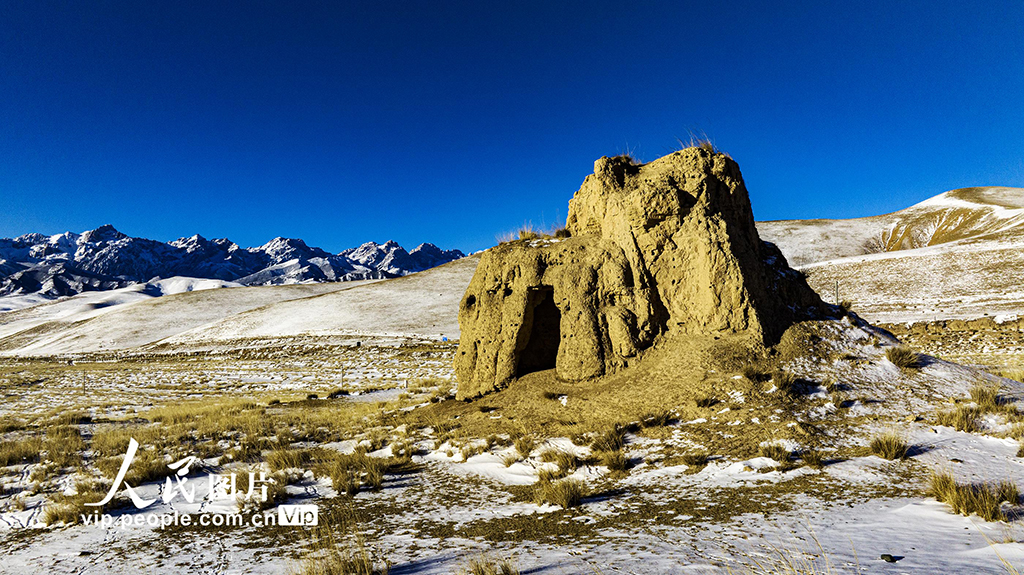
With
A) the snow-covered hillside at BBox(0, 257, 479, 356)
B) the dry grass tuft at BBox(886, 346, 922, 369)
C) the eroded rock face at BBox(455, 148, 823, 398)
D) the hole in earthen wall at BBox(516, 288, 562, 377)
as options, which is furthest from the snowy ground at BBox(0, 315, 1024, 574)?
the snow-covered hillside at BBox(0, 257, 479, 356)

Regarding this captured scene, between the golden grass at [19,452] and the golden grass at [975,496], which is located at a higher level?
the golden grass at [19,452]

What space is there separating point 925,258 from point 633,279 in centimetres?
4997

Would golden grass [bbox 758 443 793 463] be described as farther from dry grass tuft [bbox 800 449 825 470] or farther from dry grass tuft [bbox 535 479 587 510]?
dry grass tuft [bbox 535 479 587 510]

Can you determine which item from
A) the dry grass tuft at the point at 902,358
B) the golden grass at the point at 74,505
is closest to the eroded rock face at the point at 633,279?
the dry grass tuft at the point at 902,358

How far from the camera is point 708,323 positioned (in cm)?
950

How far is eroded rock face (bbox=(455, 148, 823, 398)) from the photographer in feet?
31.6

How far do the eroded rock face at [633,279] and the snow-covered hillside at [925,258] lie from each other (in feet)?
78.8

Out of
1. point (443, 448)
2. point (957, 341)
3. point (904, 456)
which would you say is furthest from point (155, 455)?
point (957, 341)

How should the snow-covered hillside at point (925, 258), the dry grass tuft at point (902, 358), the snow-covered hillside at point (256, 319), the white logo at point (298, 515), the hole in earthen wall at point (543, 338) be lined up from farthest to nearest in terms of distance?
the snow-covered hillside at point (256, 319), the snow-covered hillside at point (925, 258), the hole in earthen wall at point (543, 338), the dry grass tuft at point (902, 358), the white logo at point (298, 515)

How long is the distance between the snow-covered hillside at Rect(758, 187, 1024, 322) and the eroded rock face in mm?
24024

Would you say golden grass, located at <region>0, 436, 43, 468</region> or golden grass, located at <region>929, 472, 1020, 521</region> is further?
golden grass, located at <region>0, 436, 43, 468</region>

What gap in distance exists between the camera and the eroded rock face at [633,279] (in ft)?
31.6

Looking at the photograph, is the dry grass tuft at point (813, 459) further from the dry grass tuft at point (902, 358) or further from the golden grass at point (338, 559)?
the golden grass at point (338, 559)

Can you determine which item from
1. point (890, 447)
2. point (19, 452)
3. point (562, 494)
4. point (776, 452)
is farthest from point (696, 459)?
point (19, 452)
